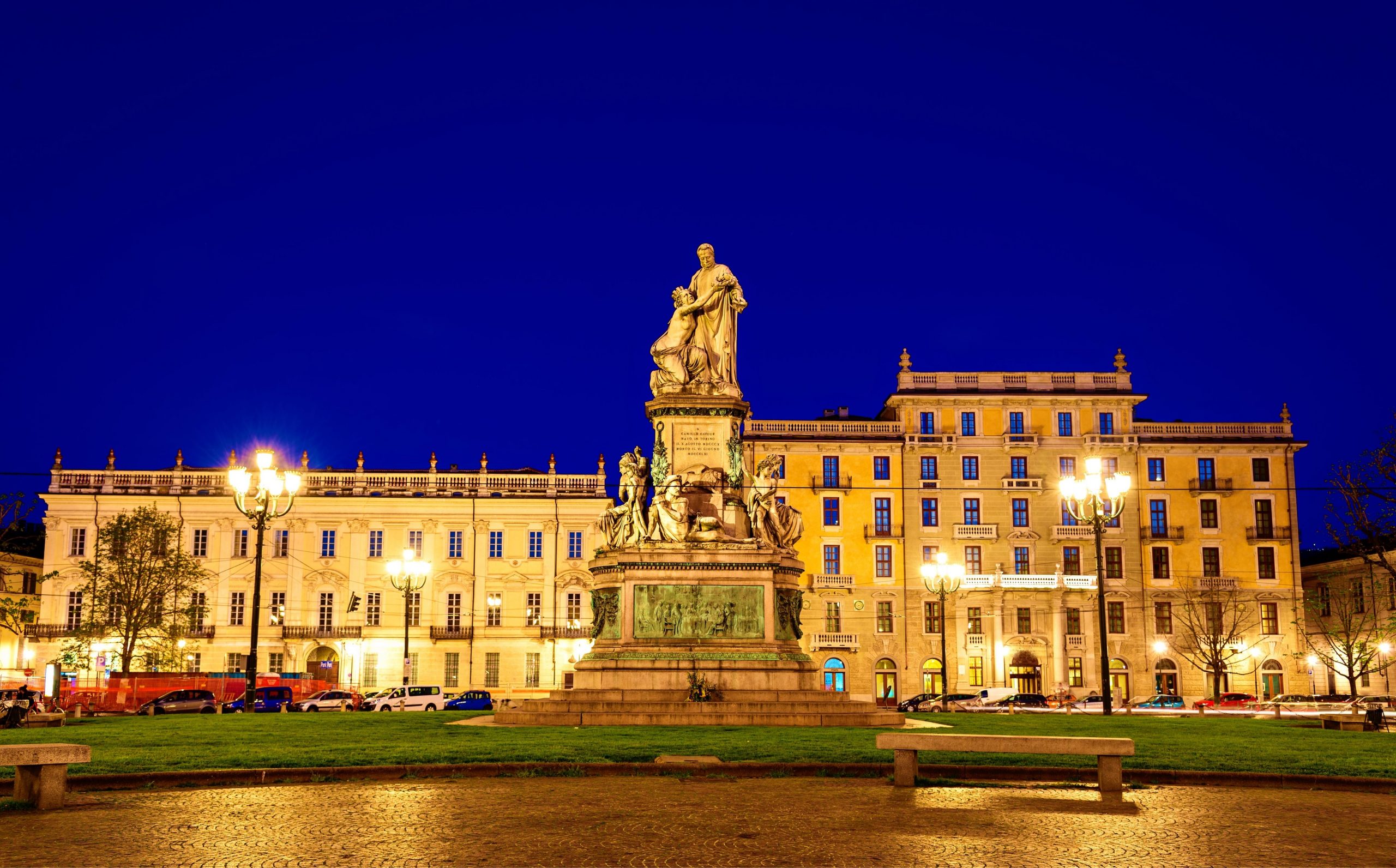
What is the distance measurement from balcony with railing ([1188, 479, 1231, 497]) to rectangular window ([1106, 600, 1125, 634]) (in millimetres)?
7489

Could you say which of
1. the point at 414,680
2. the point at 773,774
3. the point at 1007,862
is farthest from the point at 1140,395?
the point at 1007,862

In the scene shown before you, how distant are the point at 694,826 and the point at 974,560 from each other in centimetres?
6157

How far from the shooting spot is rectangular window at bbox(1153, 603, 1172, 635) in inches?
2783

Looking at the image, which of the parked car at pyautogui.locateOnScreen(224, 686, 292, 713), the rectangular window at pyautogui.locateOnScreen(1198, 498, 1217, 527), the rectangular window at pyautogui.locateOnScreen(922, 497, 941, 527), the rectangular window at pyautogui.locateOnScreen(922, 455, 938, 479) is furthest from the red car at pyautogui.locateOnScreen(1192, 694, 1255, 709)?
the parked car at pyautogui.locateOnScreen(224, 686, 292, 713)

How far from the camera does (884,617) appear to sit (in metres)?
70.4

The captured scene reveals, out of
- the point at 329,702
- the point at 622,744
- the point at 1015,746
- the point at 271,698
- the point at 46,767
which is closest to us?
the point at 46,767

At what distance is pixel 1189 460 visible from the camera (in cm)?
7288

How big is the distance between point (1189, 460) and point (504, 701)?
49090 mm

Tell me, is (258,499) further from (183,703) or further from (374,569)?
(374,569)

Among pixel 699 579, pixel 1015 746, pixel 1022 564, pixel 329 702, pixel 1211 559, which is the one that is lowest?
pixel 329 702

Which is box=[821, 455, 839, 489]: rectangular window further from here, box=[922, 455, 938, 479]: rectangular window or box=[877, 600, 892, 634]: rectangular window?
box=[877, 600, 892, 634]: rectangular window

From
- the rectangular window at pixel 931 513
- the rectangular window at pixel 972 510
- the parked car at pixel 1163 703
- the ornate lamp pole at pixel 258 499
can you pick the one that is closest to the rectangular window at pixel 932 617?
the rectangular window at pixel 931 513

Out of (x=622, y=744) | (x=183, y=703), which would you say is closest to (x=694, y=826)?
(x=622, y=744)

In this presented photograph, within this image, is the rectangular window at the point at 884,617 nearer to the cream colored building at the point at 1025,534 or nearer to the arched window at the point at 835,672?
the cream colored building at the point at 1025,534
